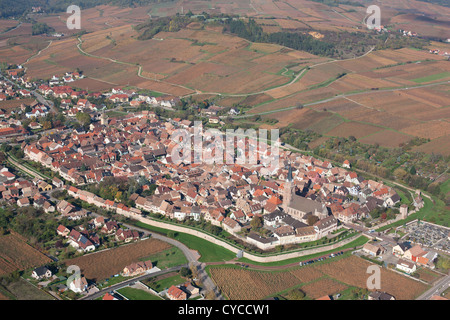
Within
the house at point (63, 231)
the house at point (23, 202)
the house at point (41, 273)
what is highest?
the house at point (41, 273)

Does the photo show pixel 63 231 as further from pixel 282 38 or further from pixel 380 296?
pixel 282 38

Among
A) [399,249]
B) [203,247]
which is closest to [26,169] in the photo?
[203,247]

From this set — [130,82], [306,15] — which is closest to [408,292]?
[130,82]

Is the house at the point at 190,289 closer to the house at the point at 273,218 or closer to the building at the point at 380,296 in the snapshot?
the building at the point at 380,296

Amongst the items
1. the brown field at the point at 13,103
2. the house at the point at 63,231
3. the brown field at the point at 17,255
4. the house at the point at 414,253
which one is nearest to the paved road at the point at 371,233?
the house at the point at 414,253

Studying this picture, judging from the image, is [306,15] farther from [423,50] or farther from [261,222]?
[261,222]

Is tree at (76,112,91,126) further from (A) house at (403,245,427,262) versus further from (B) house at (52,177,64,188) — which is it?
(A) house at (403,245,427,262)
